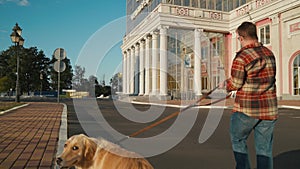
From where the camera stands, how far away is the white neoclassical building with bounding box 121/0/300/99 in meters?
26.9

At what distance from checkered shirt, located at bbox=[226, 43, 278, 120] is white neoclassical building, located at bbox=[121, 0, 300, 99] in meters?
26.5

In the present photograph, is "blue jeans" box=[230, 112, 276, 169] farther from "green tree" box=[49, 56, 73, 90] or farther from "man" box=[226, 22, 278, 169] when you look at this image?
"green tree" box=[49, 56, 73, 90]

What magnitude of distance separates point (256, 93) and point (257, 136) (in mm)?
528

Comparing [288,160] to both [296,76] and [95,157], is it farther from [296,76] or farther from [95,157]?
[296,76]

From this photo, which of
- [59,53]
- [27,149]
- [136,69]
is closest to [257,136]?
[27,149]

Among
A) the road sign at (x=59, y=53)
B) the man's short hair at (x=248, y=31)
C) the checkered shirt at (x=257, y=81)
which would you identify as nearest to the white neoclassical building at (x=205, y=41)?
the road sign at (x=59, y=53)

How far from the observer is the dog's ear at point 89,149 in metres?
3.03

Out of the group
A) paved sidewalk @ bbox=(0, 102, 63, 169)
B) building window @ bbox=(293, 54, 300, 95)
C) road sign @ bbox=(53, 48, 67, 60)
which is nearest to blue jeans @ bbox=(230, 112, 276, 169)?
paved sidewalk @ bbox=(0, 102, 63, 169)

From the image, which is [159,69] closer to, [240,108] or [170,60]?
[170,60]

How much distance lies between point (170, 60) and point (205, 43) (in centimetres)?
582

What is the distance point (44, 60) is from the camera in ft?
290

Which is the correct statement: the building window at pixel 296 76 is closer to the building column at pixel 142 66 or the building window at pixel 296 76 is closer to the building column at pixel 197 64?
the building column at pixel 197 64

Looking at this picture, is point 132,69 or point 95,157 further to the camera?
point 132,69

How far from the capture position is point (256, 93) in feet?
9.96
